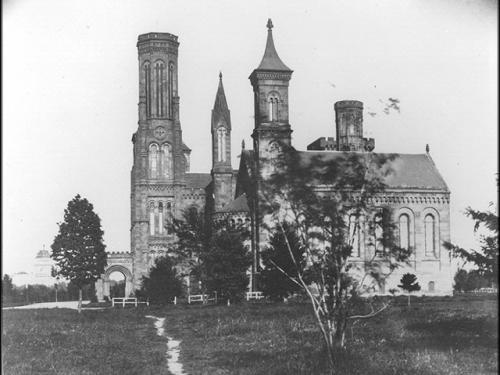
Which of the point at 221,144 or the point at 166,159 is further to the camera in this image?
the point at 166,159

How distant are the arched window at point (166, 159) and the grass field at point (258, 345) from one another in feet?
123

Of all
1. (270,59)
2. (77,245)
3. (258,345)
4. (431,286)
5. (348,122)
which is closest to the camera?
(258,345)

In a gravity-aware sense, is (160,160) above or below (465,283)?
above

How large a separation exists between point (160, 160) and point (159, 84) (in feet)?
23.6

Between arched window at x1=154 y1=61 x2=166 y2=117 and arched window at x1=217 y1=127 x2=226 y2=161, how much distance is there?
19.7ft

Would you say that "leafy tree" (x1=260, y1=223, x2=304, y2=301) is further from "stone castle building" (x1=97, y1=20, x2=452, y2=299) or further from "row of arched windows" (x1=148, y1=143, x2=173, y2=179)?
"row of arched windows" (x1=148, y1=143, x2=173, y2=179)

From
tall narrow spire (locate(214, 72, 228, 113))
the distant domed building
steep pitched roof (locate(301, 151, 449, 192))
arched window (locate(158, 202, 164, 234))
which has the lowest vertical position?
the distant domed building

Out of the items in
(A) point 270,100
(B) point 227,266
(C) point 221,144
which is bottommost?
(B) point 227,266

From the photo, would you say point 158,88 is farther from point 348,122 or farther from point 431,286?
point 431,286

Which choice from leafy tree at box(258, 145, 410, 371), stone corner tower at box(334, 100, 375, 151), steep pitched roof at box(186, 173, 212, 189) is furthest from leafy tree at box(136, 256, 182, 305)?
leafy tree at box(258, 145, 410, 371)

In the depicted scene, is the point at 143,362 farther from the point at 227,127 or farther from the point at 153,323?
the point at 227,127

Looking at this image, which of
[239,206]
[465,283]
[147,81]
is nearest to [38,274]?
[147,81]

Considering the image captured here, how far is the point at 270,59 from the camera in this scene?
5912cm

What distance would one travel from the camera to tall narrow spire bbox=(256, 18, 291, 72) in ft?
192
